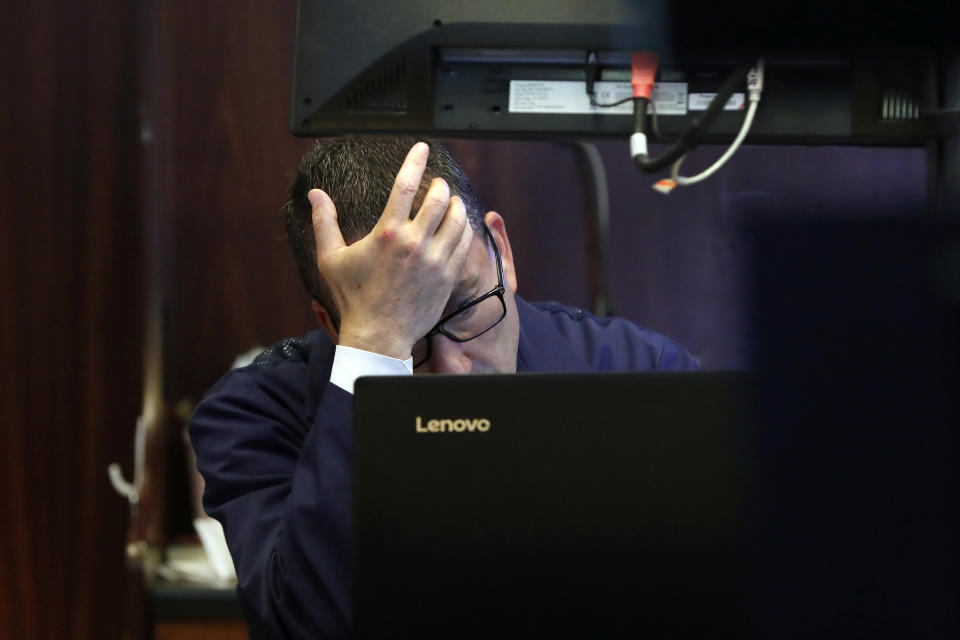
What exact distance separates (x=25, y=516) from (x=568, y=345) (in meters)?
0.92

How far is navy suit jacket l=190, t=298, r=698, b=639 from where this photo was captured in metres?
0.81

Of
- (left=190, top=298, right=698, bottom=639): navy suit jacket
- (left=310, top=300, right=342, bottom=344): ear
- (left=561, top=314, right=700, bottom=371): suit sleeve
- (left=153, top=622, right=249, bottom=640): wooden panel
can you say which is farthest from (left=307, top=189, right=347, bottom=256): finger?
(left=153, top=622, right=249, bottom=640): wooden panel

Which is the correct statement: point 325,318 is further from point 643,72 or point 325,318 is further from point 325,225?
point 643,72

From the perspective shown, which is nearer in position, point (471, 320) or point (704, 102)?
point (704, 102)

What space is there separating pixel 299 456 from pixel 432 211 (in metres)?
0.25

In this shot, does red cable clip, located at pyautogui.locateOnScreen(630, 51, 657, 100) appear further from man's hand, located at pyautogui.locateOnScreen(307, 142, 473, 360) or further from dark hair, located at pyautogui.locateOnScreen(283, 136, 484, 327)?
dark hair, located at pyautogui.locateOnScreen(283, 136, 484, 327)

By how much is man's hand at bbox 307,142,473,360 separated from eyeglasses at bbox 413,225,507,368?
0.07m

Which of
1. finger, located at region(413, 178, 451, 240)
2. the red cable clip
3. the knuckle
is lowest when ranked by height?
finger, located at region(413, 178, 451, 240)

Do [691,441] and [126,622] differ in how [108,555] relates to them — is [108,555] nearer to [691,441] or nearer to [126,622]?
[126,622]

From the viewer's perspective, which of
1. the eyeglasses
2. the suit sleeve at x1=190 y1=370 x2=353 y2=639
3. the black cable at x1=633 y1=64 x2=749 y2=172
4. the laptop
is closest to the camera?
the laptop

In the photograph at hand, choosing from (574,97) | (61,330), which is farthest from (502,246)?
(61,330)

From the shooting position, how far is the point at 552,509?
552 mm

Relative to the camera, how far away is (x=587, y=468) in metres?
0.55

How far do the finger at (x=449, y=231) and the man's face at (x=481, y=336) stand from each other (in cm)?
11
